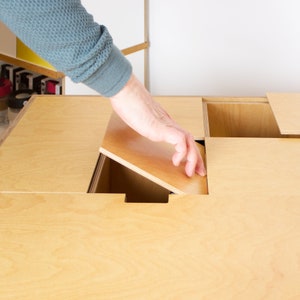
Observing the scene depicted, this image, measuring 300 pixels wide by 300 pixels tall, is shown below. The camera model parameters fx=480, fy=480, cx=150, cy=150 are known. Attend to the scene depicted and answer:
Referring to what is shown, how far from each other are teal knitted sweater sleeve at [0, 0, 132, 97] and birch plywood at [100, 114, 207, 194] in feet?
0.57

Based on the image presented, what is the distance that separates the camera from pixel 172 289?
632mm

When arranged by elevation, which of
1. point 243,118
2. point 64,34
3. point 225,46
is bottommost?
point 243,118

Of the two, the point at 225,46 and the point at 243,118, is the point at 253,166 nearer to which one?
the point at 243,118

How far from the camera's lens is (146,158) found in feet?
2.97

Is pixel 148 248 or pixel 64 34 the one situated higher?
pixel 64 34

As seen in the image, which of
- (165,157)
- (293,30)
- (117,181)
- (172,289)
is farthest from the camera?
(293,30)

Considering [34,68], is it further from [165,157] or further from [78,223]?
[78,223]

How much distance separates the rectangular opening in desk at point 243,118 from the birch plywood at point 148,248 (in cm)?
45

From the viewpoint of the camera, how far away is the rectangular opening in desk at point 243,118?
1230mm

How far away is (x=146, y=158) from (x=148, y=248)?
24 centimetres

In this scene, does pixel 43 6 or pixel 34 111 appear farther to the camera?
pixel 34 111

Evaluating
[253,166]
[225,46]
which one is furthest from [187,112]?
[225,46]

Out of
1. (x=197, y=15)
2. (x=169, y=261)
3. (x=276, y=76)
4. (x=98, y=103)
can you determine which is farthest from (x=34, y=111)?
(x=276, y=76)

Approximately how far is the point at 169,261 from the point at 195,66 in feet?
4.84
